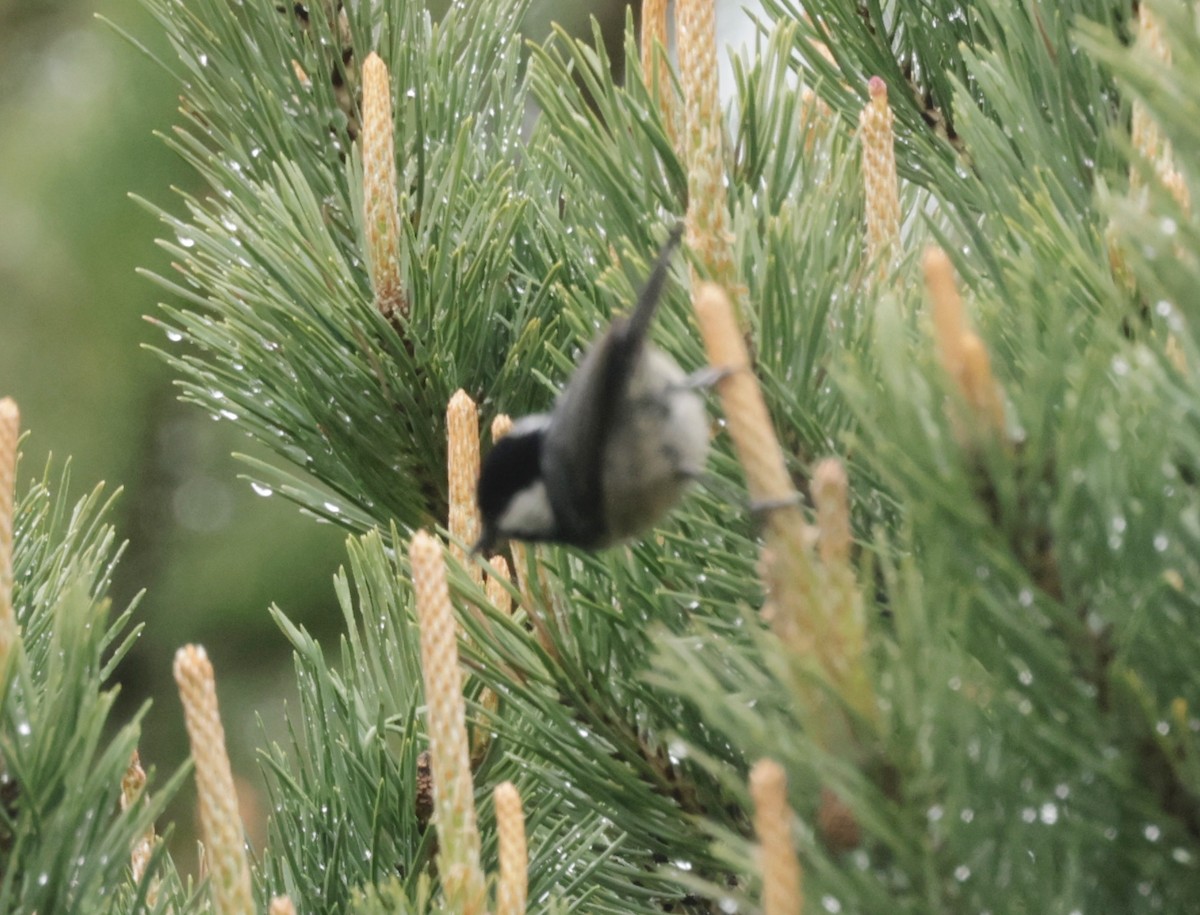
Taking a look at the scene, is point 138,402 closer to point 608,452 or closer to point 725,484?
point 608,452

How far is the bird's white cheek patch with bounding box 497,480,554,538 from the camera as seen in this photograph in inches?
34.3

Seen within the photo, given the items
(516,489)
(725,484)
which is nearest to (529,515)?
(516,489)

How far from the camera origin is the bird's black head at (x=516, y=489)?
0.89m

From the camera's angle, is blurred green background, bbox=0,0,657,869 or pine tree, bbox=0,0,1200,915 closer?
pine tree, bbox=0,0,1200,915

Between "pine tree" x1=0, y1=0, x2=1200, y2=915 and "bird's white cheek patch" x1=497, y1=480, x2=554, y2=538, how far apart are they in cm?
7

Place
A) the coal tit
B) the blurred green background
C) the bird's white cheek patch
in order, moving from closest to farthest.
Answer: the coal tit → the bird's white cheek patch → the blurred green background

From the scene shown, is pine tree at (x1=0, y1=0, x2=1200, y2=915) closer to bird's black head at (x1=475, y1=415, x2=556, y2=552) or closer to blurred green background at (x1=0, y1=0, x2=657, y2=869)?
bird's black head at (x1=475, y1=415, x2=556, y2=552)

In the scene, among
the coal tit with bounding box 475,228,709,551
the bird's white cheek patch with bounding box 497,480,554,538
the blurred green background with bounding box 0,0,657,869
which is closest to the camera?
the coal tit with bounding box 475,228,709,551

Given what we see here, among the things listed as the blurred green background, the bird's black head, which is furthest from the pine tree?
the blurred green background

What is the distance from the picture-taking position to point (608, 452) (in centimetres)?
83

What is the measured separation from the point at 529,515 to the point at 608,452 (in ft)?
0.36

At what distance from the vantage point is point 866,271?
2.11 ft

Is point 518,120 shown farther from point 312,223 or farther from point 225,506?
point 225,506

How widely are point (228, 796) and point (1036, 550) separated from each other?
25cm
